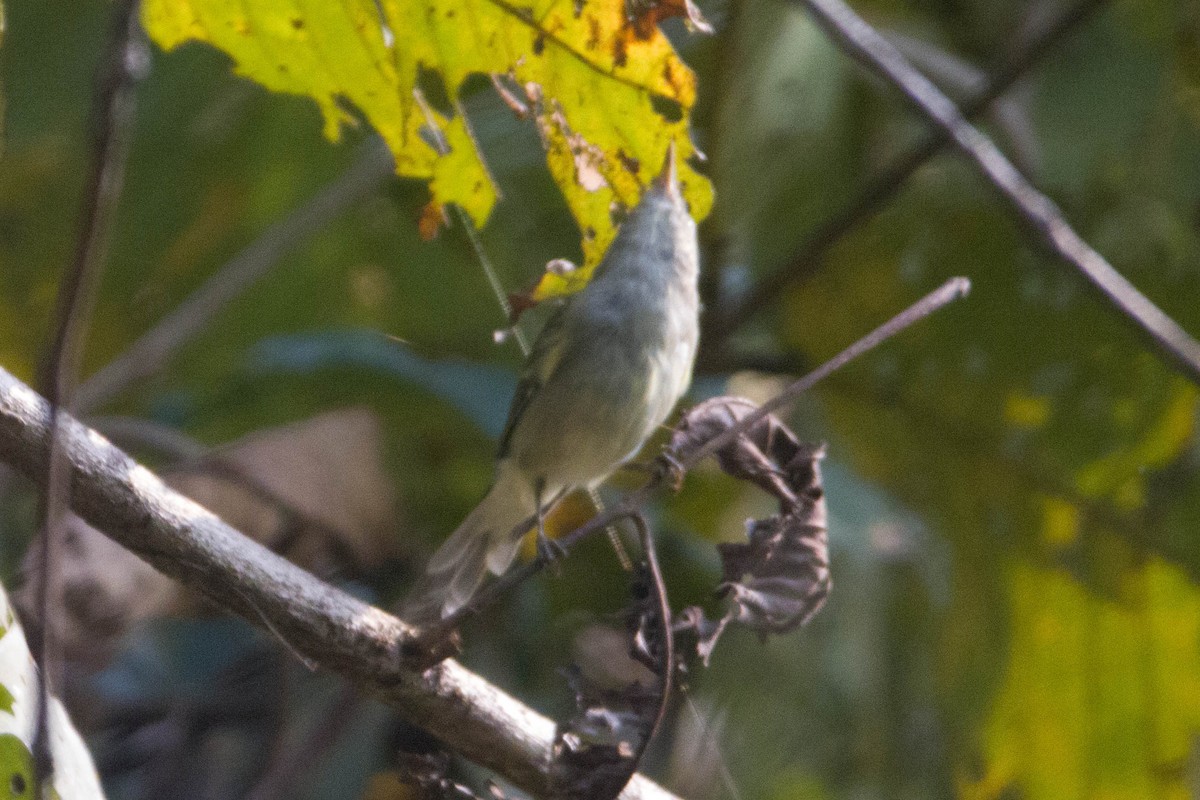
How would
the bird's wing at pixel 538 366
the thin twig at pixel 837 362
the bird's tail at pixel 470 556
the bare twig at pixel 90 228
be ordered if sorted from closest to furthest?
the bare twig at pixel 90 228 < the thin twig at pixel 837 362 < the bird's tail at pixel 470 556 < the bird's wing at pixel 538 366

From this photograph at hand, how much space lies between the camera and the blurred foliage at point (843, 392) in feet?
11.4

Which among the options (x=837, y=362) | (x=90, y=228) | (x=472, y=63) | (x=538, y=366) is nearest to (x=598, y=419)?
(x=538, y=366)

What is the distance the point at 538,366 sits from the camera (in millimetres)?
2910

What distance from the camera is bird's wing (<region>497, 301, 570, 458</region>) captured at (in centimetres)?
285

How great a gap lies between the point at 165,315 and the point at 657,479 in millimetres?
3058

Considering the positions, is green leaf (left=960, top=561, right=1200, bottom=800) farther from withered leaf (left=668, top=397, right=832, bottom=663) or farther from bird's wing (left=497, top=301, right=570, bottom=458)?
withered leaf (left=668, top=397, right=832, bottom=663)

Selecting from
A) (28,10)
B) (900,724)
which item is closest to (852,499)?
(900,724)

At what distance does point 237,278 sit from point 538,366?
4.00 ft

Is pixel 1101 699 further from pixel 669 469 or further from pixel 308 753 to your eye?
pixel 669 469

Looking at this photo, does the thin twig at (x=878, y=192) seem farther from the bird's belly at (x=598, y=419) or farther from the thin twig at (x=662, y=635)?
the thin twig at (x=662, y=635)

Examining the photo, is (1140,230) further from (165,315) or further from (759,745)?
(165,315)

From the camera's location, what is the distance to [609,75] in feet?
6.69

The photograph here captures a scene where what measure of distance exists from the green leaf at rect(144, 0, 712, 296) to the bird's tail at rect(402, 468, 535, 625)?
70cm

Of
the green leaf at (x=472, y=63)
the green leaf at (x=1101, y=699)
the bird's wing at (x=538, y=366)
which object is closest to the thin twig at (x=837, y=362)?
the green leaf at (x=472, y=63)
